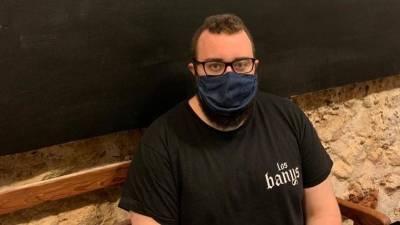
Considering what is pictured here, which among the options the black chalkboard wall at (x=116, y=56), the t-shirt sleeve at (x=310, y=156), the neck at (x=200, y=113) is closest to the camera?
the black chalkboard wall at (x=116, y=56)

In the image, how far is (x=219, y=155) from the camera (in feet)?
4.34

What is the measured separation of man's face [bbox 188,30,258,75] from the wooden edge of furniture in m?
0.44

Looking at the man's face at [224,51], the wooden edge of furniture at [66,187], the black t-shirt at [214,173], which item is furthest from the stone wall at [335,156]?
the man's face at [224,51]

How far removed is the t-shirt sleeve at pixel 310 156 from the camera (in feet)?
4.74

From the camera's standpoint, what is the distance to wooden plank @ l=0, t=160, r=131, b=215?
1263mm

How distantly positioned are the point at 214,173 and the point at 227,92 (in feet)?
0.79

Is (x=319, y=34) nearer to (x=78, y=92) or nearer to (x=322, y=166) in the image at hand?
(x=322, y=166)

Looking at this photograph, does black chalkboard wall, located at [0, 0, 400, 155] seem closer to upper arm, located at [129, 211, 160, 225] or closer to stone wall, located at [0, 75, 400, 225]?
stone wall, located at [0, 75, 400, 225]

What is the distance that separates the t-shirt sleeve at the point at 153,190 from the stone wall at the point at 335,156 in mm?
228

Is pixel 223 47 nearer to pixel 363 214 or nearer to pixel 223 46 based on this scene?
pixel 223 46

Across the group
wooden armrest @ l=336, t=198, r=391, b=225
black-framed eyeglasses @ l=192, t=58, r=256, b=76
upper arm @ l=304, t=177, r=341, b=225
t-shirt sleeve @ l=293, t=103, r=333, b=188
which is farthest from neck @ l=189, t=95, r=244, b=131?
wooden armrest @ l=336, t=198, r=391, b=225

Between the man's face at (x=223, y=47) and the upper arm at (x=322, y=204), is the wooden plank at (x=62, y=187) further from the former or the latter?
the upper arm at (x=322, y=204)

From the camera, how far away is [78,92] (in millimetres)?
1293

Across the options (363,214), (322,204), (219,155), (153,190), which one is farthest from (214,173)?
(363,214)
